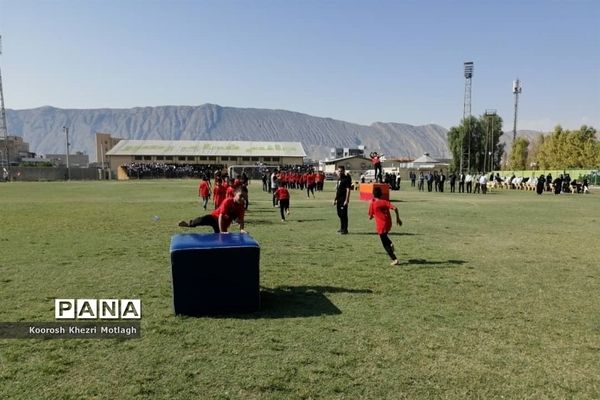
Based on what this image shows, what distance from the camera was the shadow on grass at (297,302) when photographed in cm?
641

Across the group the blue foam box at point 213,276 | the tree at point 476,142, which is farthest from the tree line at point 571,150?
the blue foam box at point 213,276

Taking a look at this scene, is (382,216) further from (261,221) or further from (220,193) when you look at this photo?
(261,221)

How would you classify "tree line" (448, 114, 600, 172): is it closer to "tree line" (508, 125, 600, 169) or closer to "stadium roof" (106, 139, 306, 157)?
"tree line" (508, 125, 600, 169)

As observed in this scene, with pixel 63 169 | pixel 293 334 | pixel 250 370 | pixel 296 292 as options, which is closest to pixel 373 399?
pixel 250 370

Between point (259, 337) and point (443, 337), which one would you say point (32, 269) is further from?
point (443, 337)

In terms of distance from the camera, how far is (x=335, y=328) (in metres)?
5.80

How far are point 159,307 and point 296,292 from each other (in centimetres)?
203

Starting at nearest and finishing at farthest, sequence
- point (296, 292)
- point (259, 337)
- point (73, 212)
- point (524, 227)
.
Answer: point (259, 337)
point (296, 292)
point (524, 227)
point (73, 212)

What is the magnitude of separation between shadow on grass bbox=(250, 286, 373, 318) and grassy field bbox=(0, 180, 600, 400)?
0.10 ft

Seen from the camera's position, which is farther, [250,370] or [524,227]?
[524,227]

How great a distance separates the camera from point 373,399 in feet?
13.3

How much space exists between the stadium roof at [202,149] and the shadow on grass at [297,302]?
91.8 m

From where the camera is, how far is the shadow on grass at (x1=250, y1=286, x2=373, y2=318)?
6406 mm

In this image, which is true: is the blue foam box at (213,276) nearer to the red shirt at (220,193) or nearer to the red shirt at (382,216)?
the red shirt at (382,216)
